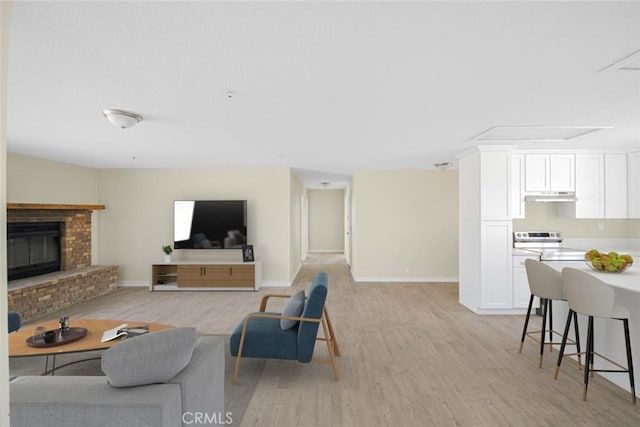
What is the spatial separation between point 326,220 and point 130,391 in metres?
11.9

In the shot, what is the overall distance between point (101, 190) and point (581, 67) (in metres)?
7.85

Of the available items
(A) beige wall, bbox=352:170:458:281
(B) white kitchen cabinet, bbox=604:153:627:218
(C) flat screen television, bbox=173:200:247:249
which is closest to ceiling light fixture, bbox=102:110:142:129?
(C) flat screen television, bbox=173:200:247:249

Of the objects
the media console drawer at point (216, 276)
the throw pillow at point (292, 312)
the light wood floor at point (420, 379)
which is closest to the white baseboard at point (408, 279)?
the light wood floor at point (420, 379)

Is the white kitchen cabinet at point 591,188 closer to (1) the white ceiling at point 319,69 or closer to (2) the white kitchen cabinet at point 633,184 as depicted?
(2) the white kitchen cabinet at point 633,184

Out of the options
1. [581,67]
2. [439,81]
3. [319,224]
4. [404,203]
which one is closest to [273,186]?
[404,203]

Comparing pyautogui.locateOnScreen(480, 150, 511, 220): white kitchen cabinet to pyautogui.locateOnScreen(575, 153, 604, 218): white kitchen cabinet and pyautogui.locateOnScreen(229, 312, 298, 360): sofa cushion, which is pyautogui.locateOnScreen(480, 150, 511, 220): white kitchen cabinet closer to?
pyautogui.locateOnScreen(575, 153, 604, 218): white kitchen cabinet

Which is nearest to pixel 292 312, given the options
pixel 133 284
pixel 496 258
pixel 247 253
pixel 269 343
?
pixel 269 343

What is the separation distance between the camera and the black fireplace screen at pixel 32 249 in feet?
17.2

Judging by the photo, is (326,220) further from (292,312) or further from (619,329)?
(619,329)

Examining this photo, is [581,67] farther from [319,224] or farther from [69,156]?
[319,224]

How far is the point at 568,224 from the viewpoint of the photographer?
5.78 m

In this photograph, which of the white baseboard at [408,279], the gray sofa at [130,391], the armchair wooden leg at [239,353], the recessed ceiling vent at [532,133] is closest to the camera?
the gray sofa at [130,391]

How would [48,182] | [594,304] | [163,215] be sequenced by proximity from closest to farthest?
1. [594,304]
2. [48,182]
3. [163,215]

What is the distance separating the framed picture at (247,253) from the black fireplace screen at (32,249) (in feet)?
10.5
